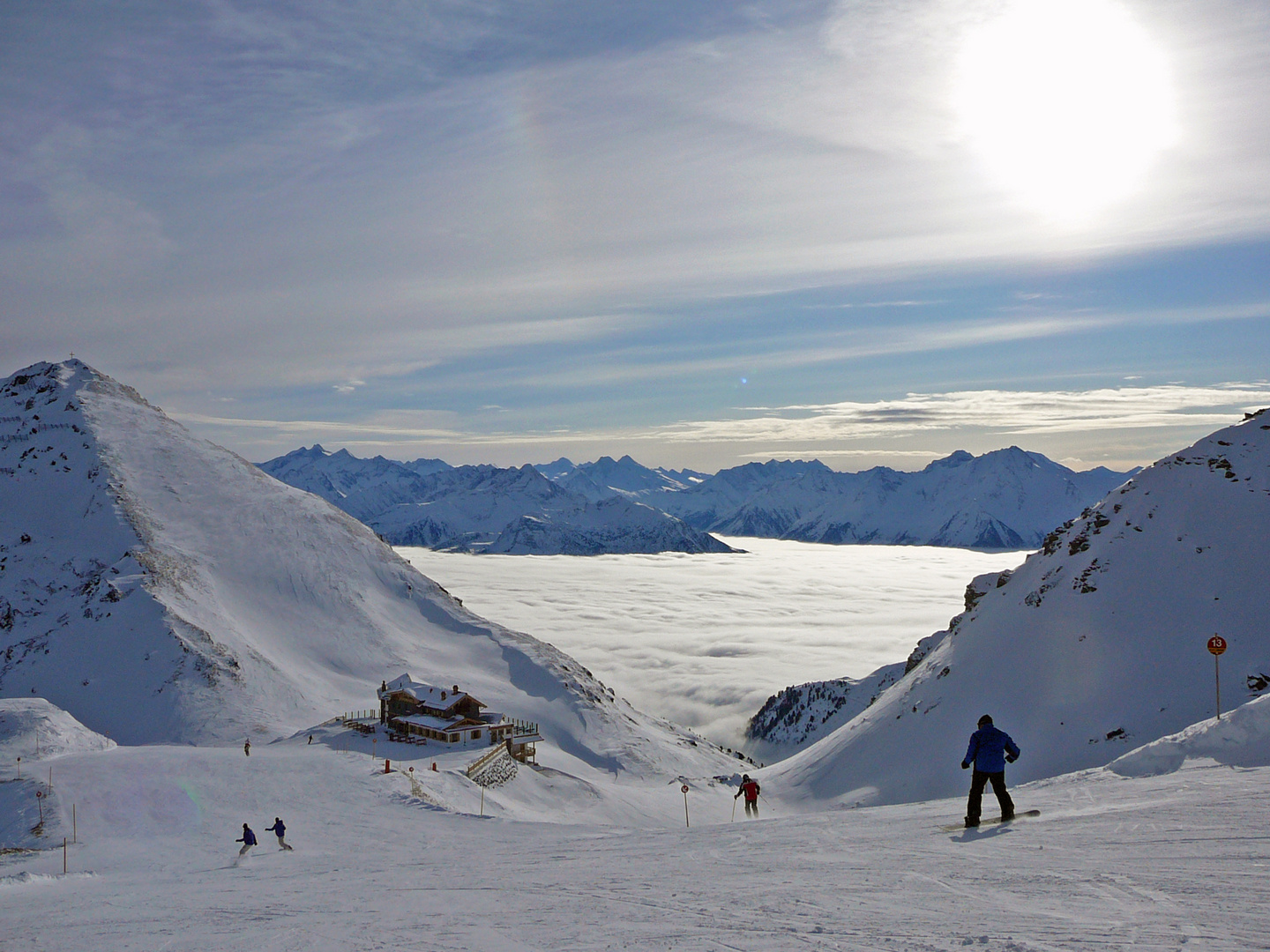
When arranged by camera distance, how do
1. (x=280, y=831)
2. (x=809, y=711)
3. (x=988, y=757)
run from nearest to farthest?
(x=988, y=757) → (x=280, y=831) → (x=809, y=711)

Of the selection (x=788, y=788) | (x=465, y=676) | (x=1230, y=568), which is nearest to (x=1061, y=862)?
(x=1230, y=568)

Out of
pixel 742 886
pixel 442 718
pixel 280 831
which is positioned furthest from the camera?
pixel 442 718

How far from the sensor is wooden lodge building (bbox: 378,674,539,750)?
2488 inches

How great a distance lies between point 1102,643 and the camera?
48.4 m

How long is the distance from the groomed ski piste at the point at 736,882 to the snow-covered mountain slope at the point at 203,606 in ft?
172

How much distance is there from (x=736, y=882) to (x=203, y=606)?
305 ft

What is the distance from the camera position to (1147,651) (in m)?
45.7

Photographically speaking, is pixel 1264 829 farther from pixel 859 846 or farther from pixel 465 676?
pixel 465 676

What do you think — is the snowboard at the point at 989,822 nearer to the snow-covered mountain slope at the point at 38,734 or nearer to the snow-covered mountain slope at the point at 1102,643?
the snow-covered mountain slope at the point at 1102,643

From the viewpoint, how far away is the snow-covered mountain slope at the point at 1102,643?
4312 cm

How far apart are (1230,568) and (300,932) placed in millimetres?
55912

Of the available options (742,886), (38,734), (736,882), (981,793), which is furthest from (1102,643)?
(38,734)

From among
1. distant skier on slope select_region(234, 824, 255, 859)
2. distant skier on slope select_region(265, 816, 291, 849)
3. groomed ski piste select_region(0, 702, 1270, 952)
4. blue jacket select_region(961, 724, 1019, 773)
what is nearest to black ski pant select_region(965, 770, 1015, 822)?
blue jacket select_region(961, 724, 1019, 773)

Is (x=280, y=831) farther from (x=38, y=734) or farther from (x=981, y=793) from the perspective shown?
(x=38, y=734)
